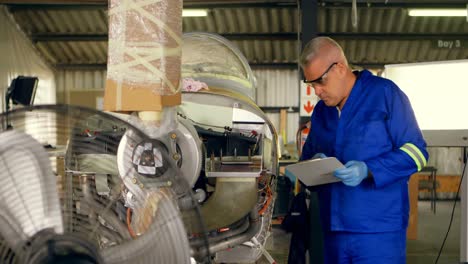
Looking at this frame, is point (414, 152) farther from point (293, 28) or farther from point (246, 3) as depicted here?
point (293, 28)

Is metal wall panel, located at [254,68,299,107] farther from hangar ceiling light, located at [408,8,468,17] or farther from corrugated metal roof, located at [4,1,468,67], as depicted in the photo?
hangar ceiling light, located at [408,8,468,17]

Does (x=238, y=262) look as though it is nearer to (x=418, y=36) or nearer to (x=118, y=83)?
(x=118, y=83)

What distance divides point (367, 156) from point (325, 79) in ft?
1.44

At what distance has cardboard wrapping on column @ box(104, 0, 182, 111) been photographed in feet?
7.87

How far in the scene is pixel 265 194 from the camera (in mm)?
3930

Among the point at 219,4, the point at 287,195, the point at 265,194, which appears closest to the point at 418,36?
the point at 219,4

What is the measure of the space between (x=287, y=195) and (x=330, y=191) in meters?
5.85

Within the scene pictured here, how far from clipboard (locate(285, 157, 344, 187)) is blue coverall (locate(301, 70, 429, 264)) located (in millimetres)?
93

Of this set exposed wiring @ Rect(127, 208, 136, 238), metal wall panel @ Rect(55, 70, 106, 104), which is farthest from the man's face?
metal wall panel @ Rect(55, 70, 106, 104)

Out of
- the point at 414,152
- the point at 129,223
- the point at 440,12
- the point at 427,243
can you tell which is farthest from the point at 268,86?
the point at 129,223

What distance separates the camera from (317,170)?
299 cm

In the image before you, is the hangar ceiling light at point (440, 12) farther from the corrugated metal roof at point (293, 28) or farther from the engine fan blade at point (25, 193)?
the engine fan blade at point (25, 193)

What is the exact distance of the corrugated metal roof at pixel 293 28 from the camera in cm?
1301

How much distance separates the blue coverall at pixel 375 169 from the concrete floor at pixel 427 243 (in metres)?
3.31
